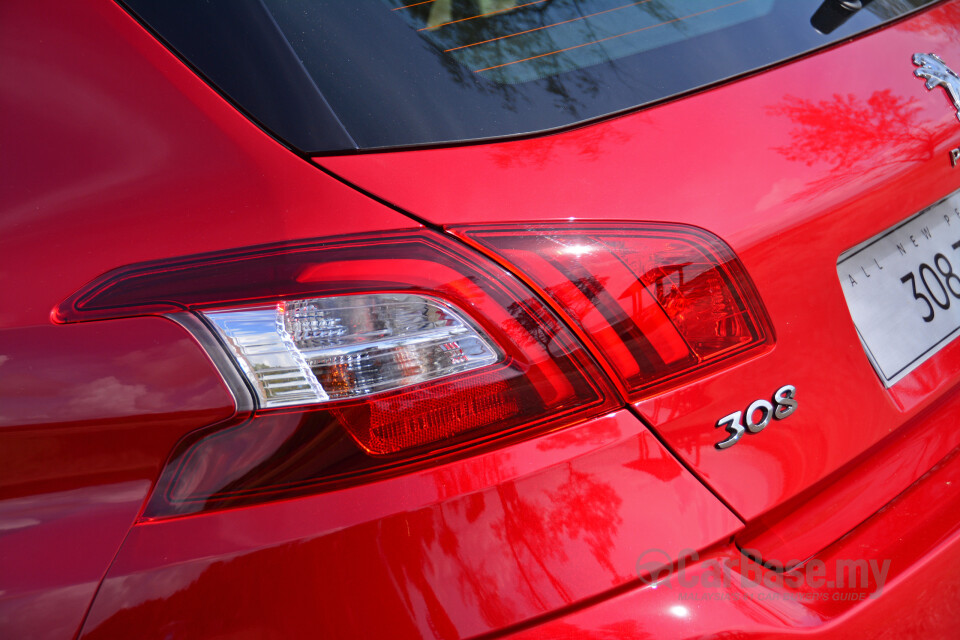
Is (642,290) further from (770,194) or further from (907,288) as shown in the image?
(907,288)

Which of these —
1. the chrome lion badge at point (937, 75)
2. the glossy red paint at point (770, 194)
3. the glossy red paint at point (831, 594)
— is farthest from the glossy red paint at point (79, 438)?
the chrome lion badge at point (937, 75)

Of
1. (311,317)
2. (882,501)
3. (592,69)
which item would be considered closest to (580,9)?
(592,69)

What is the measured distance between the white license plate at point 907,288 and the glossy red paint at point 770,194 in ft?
0.12

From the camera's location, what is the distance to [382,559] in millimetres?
970

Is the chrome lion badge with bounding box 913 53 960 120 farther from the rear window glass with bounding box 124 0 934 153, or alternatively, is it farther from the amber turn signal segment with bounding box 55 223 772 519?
the amber turn signal segment with bounding box 55 223 772 519

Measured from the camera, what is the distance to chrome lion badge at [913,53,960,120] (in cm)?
141

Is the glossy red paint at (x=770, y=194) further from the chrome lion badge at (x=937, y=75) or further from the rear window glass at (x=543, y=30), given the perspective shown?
the rear window glass at (x=543, y=30)

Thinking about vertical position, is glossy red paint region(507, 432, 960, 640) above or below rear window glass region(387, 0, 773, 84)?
below

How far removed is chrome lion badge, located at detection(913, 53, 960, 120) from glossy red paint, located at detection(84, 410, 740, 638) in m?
1.04

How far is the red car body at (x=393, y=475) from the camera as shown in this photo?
0.97 meters

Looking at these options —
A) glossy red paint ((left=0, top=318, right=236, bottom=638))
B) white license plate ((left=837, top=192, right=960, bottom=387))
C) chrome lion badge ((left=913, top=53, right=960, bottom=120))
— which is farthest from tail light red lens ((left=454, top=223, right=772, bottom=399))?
chrome lion badge ((left=913, top=53, right=960, bottom=120))

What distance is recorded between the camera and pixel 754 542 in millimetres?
1164

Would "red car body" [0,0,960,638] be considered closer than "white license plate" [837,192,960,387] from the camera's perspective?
Yes

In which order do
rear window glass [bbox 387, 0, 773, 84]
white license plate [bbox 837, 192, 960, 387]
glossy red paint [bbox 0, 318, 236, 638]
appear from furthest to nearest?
1. white license plate [bbox 837, 192, 960, 387]
2. rear window glass [bbox 387, 0, 773, 84]
3. glossy red paint [bbox 0, 318, 236, 638]
